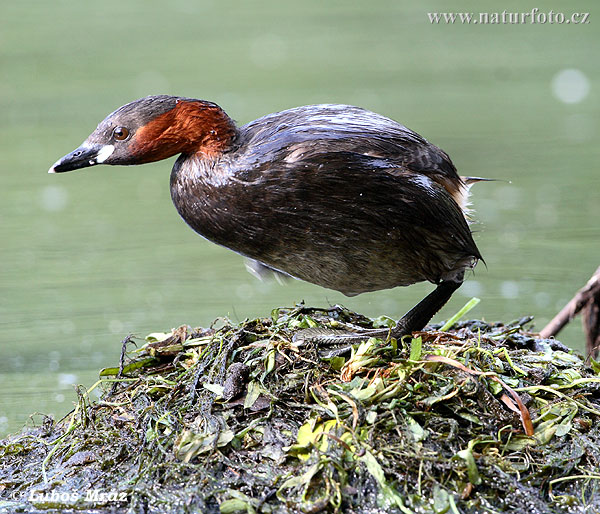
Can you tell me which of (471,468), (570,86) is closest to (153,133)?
(471,468)

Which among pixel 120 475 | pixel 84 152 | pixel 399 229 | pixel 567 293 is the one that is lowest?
pixel 567 293

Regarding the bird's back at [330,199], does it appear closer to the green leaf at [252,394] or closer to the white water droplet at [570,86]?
the green leaf at [252,394]

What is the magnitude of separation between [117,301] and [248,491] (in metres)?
3.01

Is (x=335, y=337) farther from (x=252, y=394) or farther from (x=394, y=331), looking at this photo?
(x=252, y=394)

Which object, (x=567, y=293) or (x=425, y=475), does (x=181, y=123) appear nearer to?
(x=425, y=475)

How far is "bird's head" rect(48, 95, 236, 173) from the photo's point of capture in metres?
4.11

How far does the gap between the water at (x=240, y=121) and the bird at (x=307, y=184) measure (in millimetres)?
1521

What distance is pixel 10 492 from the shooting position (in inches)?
162

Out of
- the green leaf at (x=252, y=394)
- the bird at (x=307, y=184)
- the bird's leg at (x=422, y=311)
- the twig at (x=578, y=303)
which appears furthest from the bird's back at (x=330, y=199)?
the twig at (x=578, y=303)

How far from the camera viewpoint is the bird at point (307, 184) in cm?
401

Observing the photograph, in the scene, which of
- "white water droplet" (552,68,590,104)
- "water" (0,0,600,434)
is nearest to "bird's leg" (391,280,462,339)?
"water" (0,0,600,434)

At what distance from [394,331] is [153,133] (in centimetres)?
132

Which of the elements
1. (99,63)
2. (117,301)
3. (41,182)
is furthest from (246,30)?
(117,301)

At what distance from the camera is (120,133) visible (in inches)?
162
